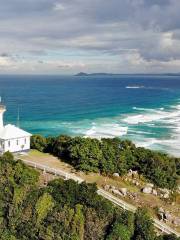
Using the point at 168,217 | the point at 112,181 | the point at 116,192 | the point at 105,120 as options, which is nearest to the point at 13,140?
the point at 112,181

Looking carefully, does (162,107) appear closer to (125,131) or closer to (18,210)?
(125,131)

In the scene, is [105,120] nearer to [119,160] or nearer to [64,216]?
[119,160]

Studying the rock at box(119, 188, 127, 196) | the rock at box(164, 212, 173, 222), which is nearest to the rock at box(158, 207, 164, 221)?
the rock at box(164, 212, 173, 222)

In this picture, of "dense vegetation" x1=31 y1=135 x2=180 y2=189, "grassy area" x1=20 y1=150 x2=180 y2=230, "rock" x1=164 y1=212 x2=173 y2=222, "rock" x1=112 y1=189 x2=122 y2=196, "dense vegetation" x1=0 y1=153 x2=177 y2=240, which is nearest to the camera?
"dense vegetation" x1=0 y1=153 x2=177 y2=240

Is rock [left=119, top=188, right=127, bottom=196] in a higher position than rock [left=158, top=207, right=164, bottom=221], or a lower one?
higher

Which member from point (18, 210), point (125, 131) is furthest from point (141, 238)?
point (125, 131)

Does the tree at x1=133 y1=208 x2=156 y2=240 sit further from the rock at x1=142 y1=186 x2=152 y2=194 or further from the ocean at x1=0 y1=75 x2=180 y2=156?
the ocean at x1=0 y1=75 x2=180 y2=156
